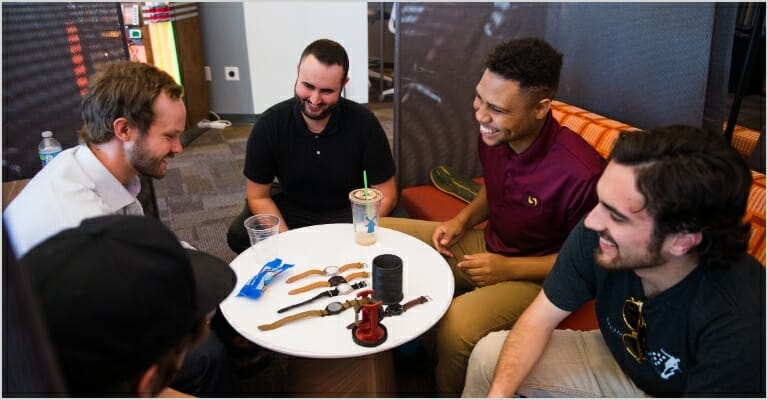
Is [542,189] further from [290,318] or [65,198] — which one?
[65,198]

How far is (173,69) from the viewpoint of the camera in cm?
392

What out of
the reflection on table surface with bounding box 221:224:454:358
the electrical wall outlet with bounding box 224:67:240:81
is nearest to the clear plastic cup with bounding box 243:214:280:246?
the reflection on table surface with bounding box 221:224:454:358

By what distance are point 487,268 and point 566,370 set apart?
0.39 meters

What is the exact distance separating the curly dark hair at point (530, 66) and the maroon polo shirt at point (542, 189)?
111 millimetres

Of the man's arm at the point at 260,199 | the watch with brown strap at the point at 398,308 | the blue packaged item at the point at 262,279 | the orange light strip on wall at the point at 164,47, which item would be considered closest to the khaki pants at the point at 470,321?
the watch with brown strap at the point at 398,308

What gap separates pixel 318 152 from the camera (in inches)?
78.5

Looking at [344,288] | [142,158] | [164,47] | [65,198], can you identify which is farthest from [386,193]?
[164,47]

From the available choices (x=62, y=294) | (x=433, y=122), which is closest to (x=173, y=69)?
(x=433, y=122)

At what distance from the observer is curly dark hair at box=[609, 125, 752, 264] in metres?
0.95

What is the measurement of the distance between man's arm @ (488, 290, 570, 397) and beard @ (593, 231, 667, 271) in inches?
8.5

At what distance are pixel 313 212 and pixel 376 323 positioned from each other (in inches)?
41.0

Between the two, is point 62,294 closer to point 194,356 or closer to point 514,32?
point 194,356

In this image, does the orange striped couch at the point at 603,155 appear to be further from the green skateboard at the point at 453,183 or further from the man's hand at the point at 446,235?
the man's hand at the point at 446,235

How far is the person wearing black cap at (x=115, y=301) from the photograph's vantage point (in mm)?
636
